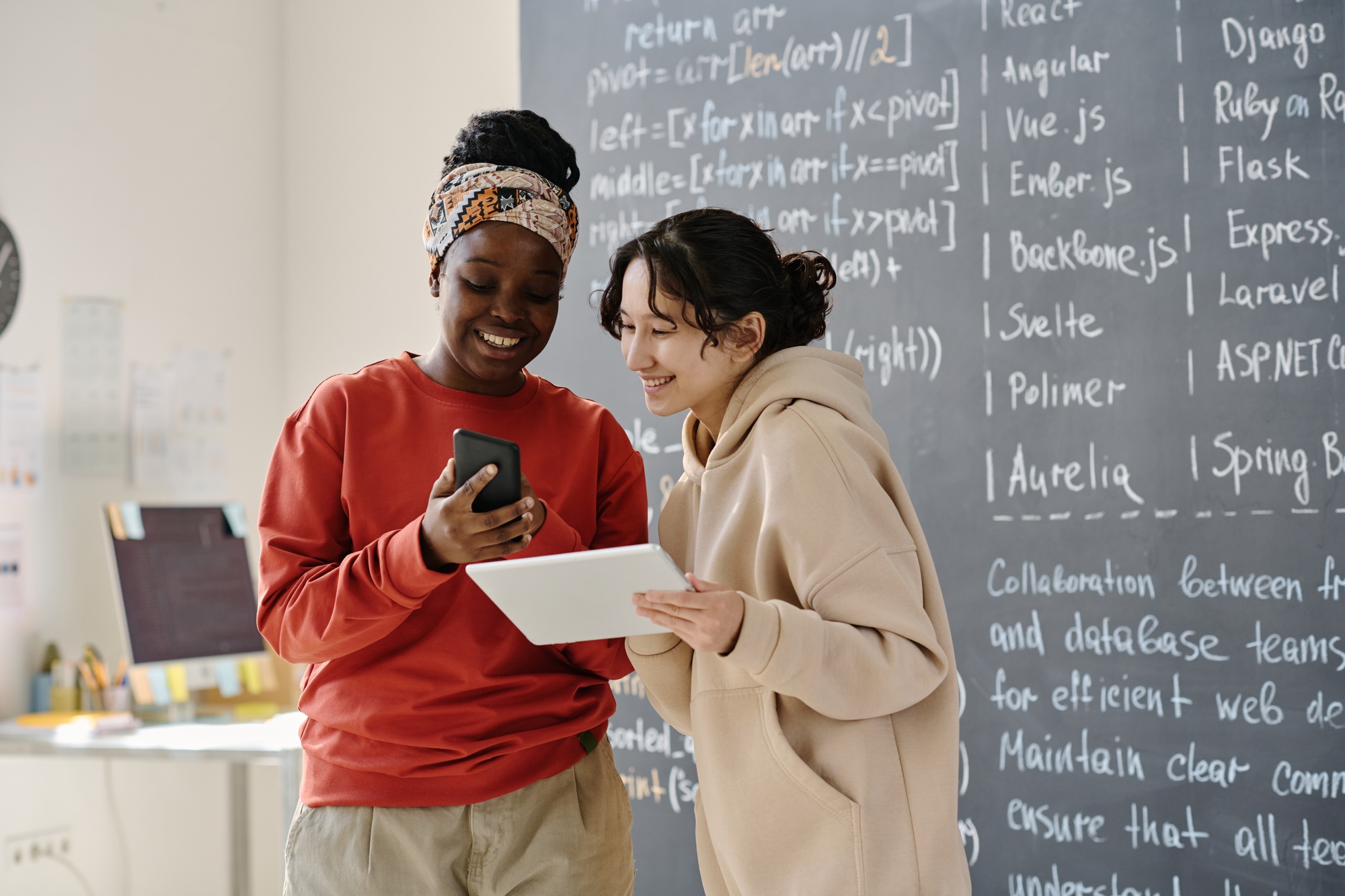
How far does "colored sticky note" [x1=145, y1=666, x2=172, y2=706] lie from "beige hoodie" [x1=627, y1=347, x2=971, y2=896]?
69.9 inches

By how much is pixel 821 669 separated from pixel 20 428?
7.25 ft

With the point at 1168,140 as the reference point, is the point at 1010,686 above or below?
below

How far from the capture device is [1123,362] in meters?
1.93

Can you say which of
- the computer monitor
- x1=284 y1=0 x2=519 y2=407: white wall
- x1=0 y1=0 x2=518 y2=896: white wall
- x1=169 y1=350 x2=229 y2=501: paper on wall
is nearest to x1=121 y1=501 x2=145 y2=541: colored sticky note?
the computer monitor

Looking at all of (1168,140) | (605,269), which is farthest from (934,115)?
(605,269)

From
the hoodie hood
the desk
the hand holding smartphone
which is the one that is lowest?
the desk

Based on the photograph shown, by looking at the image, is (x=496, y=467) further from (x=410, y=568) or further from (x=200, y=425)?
(x=200, y=425)

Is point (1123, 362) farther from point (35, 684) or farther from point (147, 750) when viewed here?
point (35, 684)

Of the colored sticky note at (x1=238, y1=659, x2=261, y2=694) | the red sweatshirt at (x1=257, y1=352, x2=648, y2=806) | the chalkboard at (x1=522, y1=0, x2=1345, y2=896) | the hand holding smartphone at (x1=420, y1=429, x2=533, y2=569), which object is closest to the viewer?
the hand holding smartphone at (x1=420, y1=429, x2=533, y2=569)

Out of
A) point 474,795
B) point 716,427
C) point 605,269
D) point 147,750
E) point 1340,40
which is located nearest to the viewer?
point 474,795

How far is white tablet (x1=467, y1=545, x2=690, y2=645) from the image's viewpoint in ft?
2.93

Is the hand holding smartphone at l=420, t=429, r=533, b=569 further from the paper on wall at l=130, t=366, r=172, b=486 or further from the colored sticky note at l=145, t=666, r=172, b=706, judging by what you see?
the paper on wall at l=130, t=366, r=172, b=486

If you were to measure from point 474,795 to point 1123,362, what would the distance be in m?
1.42

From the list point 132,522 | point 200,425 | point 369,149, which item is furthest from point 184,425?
point 369,149
